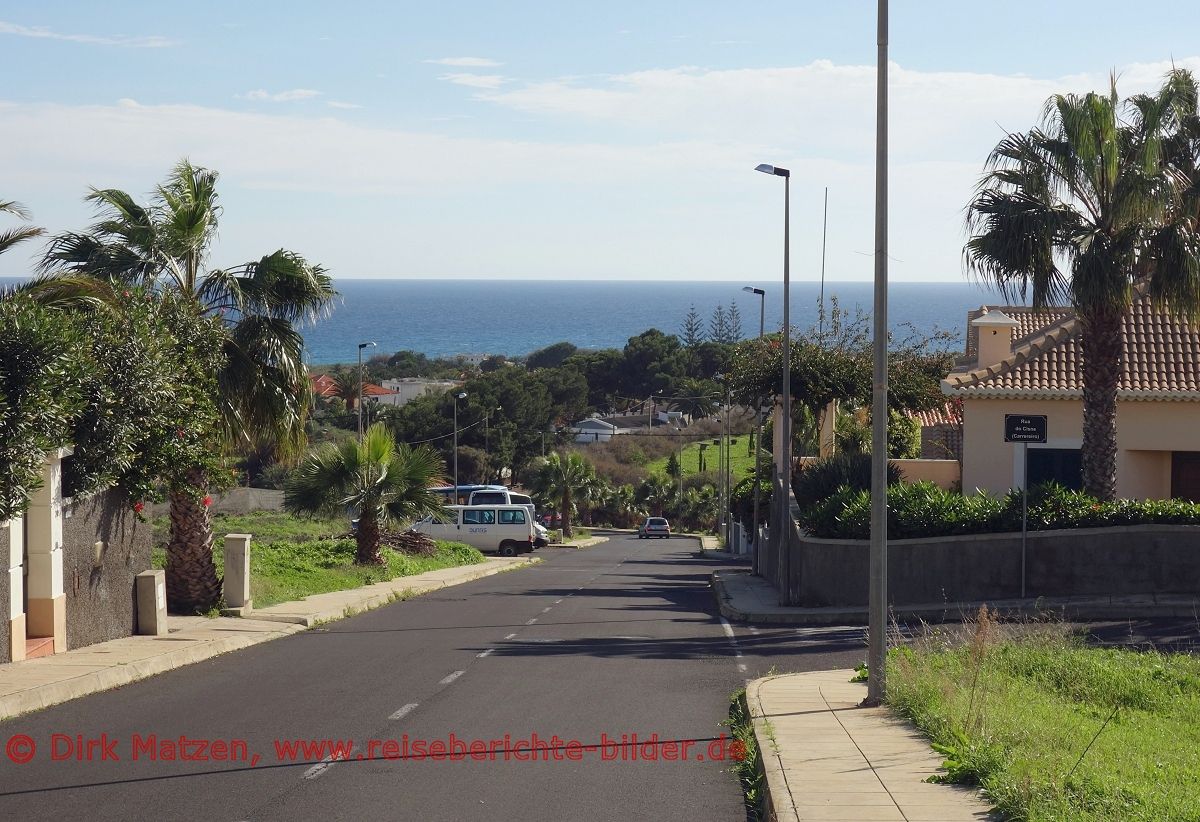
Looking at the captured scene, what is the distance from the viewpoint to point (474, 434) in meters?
89.7

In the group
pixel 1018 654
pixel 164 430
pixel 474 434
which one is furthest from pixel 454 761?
pixel 474 434

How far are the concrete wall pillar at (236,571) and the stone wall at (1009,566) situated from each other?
9941 mm

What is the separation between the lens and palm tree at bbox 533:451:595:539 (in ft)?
233

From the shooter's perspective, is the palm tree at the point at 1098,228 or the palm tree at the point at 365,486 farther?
the palm tree at the point at 365,486

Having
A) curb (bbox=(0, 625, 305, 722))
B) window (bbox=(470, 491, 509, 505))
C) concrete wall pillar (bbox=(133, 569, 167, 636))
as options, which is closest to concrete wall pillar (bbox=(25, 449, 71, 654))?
curb (bbox=(0, 625, 305, 722))

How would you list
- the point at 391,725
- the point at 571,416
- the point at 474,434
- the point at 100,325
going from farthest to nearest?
1. the point at 571,416
2. the point at 474,434
3. the point at 100,325
4. the point at 391,725

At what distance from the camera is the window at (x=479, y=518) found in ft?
168

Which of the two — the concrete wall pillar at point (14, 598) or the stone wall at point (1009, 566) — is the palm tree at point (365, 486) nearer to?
the stone wall at point (1009, 566)

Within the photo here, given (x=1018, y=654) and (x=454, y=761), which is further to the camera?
(x=1018, y=654)

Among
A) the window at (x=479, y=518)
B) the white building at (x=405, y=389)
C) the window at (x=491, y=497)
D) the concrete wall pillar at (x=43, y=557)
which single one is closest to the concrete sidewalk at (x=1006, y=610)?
the concrete wall pillar at (x=43, y=557)

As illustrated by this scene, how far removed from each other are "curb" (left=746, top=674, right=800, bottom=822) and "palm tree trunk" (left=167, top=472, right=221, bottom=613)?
1164cm

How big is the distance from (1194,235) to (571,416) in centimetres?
8719

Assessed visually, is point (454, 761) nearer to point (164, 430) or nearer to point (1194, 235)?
point (164, 430)

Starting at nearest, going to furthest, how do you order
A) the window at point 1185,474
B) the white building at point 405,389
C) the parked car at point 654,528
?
the window at point 1185,474, the parked car at point 654,528, the white building at point 405,389
